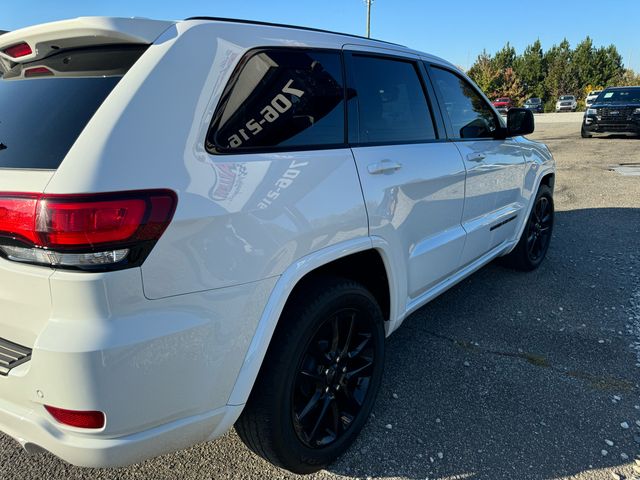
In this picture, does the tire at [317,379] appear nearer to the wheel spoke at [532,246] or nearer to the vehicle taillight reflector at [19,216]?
the vehicle taillight reflector at [19,216]

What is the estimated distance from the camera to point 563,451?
2.30m

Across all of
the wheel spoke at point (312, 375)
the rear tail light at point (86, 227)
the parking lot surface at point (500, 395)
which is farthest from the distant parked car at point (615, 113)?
the rear tail light at point (86, 227)

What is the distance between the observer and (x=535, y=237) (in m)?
4.60

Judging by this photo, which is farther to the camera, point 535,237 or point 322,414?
point 535,237

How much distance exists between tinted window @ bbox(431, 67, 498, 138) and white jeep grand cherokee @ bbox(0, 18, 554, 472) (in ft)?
3.05

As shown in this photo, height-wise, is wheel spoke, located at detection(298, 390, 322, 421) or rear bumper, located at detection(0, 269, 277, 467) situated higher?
rear bumper, located at detection(0, 269, 277, 467)

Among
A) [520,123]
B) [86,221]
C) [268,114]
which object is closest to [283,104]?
[268,114]

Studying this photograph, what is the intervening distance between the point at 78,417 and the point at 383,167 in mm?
1572

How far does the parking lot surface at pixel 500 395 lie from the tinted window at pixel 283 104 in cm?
147

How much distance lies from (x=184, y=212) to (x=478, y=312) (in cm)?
288

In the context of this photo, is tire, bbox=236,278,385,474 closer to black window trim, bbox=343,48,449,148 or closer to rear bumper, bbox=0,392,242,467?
rear bumper, bbox=0,392,242,467

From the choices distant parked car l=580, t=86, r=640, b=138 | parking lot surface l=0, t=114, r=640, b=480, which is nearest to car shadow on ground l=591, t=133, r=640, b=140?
distant parked car l=580, t=86, r=640, b=138

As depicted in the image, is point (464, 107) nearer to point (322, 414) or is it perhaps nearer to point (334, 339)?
point (334, 339)

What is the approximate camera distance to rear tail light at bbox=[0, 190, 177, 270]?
4.54 feet
